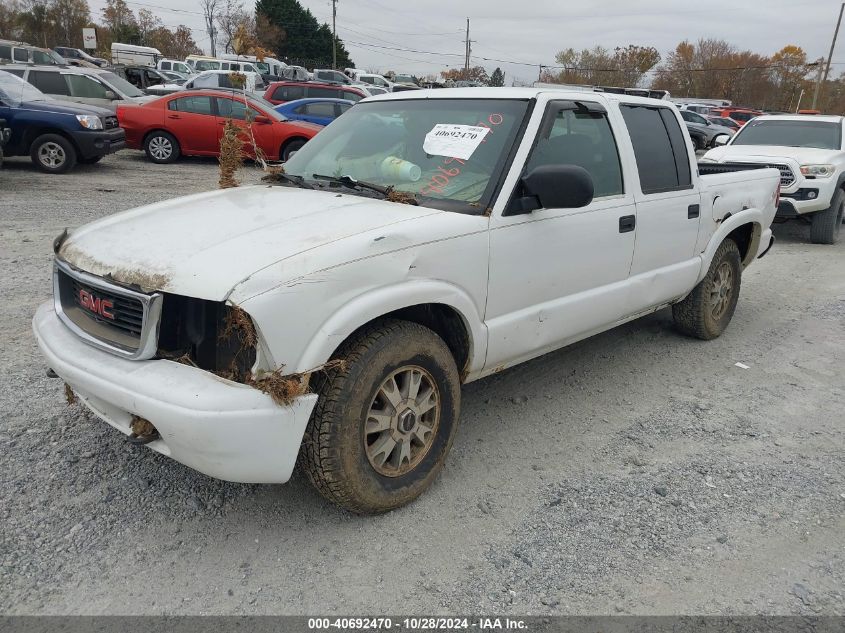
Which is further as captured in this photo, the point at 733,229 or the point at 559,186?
the point at 733,229

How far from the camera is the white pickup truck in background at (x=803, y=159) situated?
9406mm

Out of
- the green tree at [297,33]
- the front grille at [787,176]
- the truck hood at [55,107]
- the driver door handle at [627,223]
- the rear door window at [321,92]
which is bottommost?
the front grille at [787,176]

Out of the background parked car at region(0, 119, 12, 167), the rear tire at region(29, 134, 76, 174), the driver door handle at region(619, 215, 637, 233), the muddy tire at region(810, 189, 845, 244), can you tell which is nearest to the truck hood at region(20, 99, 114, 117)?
the rear tire at region(29, 134, 76, 174)

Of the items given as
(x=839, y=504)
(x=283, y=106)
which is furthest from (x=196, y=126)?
(x=839, y=504)

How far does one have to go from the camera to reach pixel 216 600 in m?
2.43

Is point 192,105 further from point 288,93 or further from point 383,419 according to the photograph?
point 383,419

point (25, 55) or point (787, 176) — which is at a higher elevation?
point (25, 55)

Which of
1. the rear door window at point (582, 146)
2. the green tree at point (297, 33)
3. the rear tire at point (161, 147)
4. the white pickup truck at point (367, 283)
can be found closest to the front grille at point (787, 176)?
the white pickup truck at point (367, 283)

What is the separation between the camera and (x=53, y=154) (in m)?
11.3

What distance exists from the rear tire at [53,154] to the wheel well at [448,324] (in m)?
10.5

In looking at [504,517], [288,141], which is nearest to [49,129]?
[288,141]

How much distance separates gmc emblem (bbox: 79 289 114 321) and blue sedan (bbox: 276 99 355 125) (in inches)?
493

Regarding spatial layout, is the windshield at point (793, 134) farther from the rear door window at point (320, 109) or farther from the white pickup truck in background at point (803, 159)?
the rear door window at point (320, 109)

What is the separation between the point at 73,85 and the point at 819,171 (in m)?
14.4
